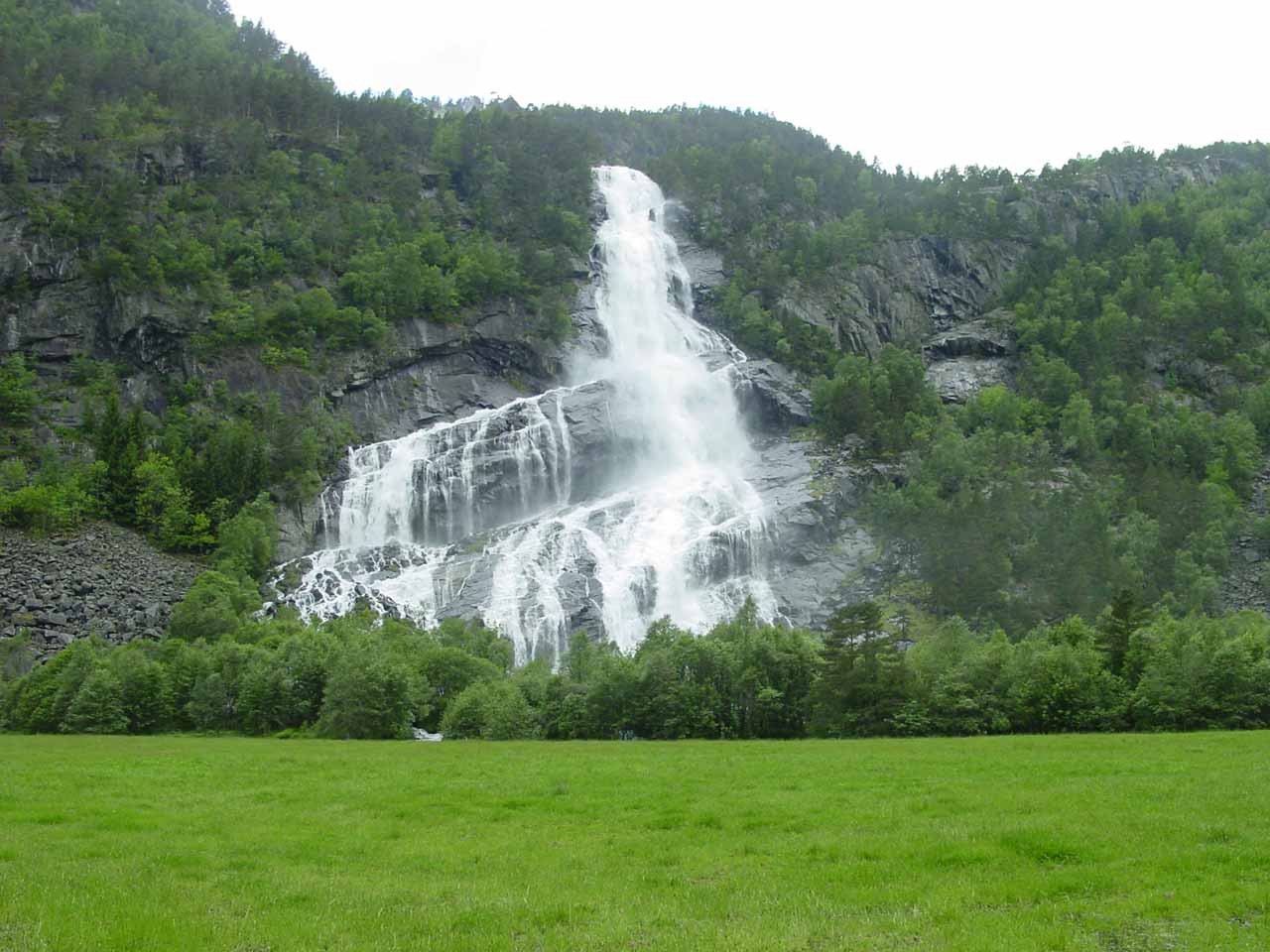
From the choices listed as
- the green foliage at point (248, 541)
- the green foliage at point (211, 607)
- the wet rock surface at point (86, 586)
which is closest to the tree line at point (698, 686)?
the green foliage at point (211, 607)

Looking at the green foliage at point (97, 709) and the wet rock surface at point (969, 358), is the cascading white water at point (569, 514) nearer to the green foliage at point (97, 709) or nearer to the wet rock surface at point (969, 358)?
the green foliage at point (97, 709)

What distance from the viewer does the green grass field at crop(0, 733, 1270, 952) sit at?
36.4 feet

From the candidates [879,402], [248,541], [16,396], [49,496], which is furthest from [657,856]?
[879,402]

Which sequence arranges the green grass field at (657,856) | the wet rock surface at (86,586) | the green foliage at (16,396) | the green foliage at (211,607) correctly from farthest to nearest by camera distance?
1. the green foliage at (16,396)
2. the wet rock surface at (86,586)
3. the green foliage at (211,607)
4. the green grass field at (657,856)

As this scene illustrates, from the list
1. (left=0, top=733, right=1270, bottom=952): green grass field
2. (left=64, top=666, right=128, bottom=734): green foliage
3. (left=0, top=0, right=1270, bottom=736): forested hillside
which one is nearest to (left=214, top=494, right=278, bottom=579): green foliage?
(left=0, top=0, right=1270, bottom=736): forested hillside

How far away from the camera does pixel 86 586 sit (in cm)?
7062

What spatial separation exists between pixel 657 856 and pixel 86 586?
218 ft

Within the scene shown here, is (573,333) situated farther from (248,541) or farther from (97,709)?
(97,709)

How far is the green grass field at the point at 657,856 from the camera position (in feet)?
36.4

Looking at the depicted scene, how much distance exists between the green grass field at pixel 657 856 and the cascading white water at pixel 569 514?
4814 cm

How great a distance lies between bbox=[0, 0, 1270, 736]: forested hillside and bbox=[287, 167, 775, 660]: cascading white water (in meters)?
6.55

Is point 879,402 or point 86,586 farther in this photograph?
point 879,402

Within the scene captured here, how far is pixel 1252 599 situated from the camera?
7669 centimetres

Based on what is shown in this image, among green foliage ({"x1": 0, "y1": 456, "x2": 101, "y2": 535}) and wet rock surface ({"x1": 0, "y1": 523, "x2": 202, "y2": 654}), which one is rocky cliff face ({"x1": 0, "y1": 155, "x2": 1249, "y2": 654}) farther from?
green foliage ({"x1": 0, "y1": 456, "x2": 101, "y2": 535})
